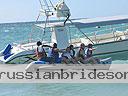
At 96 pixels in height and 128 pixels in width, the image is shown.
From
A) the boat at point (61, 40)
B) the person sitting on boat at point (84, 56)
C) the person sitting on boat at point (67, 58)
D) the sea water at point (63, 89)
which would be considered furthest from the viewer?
the boat at point (61, 40)

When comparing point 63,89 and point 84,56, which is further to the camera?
point 84,56

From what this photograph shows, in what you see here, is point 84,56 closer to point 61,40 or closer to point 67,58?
point 67,58

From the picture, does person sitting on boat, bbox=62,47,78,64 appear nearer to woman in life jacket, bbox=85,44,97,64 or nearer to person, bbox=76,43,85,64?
person, bbox=76,43,85,64

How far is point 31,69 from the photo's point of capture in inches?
670

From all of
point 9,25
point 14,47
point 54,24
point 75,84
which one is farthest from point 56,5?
point 9,25

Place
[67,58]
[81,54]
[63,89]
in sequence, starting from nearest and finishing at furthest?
[63,89] < [67,58] < [81,54]

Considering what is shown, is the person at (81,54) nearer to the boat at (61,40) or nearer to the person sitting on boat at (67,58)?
the person sitting on boat at (67,58)

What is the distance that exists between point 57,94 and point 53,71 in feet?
9.98

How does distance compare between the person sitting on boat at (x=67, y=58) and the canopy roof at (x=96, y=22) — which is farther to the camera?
the canopy roof at (x=96, y=22)

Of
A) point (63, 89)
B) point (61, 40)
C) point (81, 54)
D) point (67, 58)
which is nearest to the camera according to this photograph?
point (63, 89)

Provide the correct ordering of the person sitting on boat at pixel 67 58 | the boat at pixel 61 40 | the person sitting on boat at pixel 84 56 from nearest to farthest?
the person sitting on boat at pixel 67 58 < the person sitting on boat at pixel 84 56 < the boat at pixel 61 40

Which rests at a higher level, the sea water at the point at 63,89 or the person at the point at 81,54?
the person at the point at 81,54

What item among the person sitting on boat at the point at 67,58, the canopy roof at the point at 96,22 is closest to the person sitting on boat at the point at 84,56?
the person sitting on boat at the point at 67,58

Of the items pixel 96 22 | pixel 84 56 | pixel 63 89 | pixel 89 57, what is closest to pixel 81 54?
pixel 84 56
